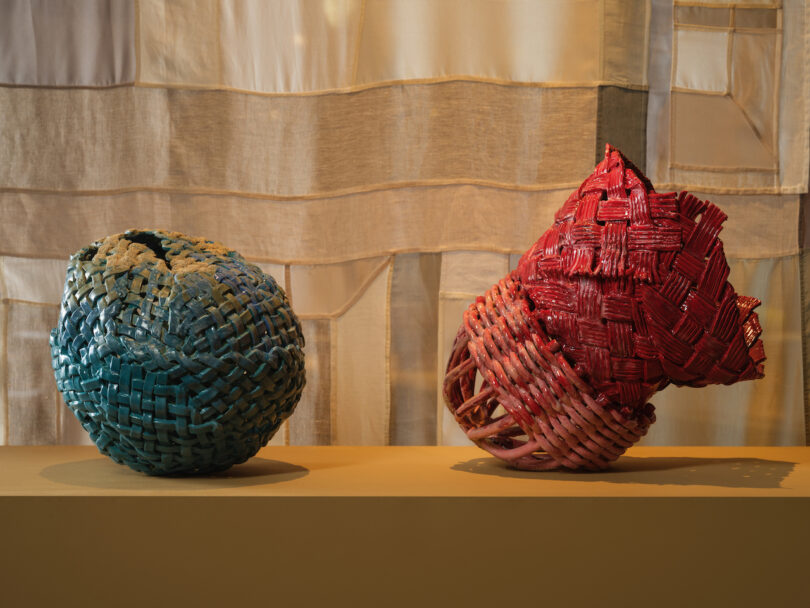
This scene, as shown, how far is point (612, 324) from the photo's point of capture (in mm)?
814

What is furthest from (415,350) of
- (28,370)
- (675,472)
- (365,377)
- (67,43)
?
(67,43)

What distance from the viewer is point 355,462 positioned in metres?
0.96

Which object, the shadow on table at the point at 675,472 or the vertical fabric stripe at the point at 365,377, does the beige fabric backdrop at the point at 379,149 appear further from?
the shadow on table at the point at 675,472

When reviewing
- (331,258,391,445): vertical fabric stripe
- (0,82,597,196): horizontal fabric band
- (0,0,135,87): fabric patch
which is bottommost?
(331,258,391,445): vertical fabric stripe

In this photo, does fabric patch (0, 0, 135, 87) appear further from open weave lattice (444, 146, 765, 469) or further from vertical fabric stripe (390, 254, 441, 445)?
open weave lattice (444, 146, 765, 469)

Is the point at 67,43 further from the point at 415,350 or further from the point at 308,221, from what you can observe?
the point at 415,350

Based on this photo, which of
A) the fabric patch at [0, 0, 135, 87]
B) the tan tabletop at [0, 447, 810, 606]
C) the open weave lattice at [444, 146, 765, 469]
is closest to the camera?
the tan tabletop at [0, 447, 810, 606]

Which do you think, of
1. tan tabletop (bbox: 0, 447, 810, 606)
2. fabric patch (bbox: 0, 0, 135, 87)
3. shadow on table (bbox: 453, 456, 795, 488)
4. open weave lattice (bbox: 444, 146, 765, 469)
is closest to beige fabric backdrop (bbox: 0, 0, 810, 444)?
fabric patch (bbox: 0, 0, 135, 87)

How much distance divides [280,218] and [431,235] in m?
0.21

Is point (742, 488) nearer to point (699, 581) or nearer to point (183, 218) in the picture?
point (699, 581)

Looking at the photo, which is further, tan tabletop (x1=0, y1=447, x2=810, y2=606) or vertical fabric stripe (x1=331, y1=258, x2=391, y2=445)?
vertical fabric stripe (x1=331, y1=258, x2=391, y2=445)

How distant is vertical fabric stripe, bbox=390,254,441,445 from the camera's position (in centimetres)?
120

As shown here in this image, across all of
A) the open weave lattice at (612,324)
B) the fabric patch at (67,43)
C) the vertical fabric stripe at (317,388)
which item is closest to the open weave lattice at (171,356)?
the open weave lattice at (612,324)

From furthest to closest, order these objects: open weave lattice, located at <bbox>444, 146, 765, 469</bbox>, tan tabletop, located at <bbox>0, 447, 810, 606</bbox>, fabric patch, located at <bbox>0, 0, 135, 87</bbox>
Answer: fabric patch, located at <bbox>0, 0, 135, 87</bbox> → open weave lattice, located at <bbox>444, 146, 765, 469</bbox> → tan tabletop, located at <bbox>0, 447, 810, 606</bbox>
